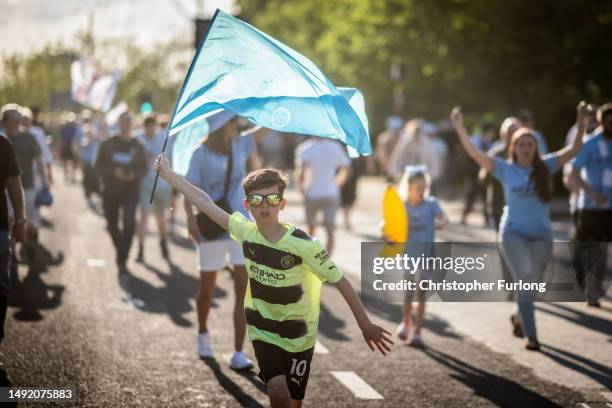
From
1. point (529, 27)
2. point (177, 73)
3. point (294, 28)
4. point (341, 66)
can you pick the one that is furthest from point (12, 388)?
point (177, 73)

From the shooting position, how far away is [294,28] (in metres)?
46.9

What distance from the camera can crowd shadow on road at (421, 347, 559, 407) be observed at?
6.46 meters

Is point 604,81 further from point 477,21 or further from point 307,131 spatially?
point 307,131

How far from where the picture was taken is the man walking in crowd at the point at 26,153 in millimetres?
9398

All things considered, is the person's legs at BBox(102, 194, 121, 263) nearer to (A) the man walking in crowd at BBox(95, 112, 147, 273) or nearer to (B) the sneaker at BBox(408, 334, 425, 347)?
(A) the man walking in crowd at BBox(95, 112, 147, 273)

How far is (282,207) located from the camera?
498 cm

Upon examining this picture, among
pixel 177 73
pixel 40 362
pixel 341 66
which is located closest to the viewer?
pixel 40 362

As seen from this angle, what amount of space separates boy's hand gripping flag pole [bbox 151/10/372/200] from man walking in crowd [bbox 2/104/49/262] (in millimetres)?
4144

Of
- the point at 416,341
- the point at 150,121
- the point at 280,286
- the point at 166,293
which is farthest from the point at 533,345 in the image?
the point at 150,121

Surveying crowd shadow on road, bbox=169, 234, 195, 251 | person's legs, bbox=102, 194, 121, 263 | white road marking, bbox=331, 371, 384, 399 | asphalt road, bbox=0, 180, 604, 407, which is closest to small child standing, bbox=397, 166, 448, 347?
asphalt road, bbox=0, 180, 604, 407

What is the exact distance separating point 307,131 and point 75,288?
5.97m

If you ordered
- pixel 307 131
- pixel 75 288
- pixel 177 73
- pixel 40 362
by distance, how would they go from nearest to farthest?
pixel 307 131 < pixel 40 362 < pixel 75 288 < pixel 177 73

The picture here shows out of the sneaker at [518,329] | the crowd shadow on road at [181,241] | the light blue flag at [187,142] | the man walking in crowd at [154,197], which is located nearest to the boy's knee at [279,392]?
the light blue flag at [187,142]

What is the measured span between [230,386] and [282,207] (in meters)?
2.15
